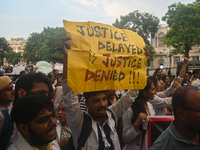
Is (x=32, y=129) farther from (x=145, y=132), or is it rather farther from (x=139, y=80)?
(x=145, y=132)

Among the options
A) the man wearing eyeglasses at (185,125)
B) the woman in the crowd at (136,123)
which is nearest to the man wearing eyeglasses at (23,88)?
the woman in the crowd at (136,123)

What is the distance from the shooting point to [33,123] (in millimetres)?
1579

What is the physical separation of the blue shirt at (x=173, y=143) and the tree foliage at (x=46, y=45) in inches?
1345

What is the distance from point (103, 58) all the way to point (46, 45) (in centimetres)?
→ 3912

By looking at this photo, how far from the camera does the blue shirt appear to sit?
1.61m

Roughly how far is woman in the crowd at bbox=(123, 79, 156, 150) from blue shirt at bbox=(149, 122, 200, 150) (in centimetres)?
77

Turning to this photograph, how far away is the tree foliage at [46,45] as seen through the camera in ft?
125

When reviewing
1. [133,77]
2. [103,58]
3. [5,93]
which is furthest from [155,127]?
[5,93]

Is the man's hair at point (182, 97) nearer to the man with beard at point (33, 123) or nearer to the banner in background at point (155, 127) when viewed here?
the banner in background at point (155, 127)

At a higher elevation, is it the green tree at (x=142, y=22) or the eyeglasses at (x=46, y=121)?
the green tree at (x=142, y=22)

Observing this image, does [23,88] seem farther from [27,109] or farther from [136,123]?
[136,123]

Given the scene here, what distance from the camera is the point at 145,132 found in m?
2.64

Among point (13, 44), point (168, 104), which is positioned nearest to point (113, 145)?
point (168, 104)

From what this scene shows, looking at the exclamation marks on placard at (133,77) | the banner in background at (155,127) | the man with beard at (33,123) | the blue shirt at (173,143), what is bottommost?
the banner in background at (155,127)
